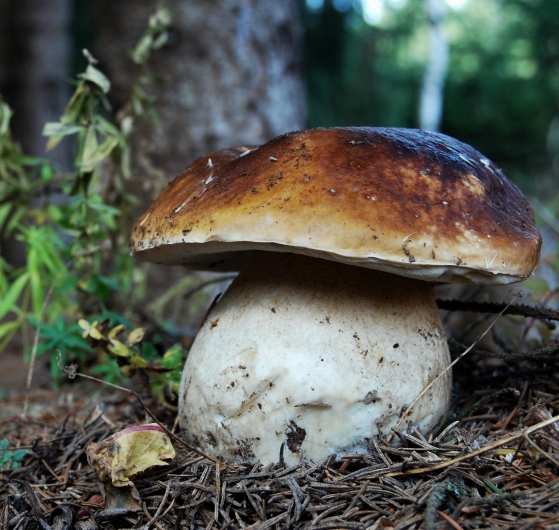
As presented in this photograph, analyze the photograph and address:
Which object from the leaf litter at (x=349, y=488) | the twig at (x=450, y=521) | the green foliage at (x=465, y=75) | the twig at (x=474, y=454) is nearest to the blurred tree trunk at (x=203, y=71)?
the leaf litter at (x=349, y=488)

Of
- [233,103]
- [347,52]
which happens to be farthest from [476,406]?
[347,52]

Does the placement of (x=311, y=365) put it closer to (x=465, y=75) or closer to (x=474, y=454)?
(x=474, y=454)

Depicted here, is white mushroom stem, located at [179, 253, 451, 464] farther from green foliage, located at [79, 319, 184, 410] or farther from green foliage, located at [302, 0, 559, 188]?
green foliage, located at [302, 0, 559, 188]

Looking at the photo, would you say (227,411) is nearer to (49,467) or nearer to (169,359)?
(169,359)

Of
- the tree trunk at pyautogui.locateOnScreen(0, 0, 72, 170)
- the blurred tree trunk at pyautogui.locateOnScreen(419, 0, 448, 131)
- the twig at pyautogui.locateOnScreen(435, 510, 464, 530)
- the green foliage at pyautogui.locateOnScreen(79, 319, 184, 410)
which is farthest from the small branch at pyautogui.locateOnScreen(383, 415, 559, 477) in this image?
the blurred tree trunk at pyautogui.locateOnScreen(419, 0, 448, 131)

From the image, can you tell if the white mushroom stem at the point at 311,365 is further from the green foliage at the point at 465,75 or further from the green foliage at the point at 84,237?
the green foliage at the point at 465,75
